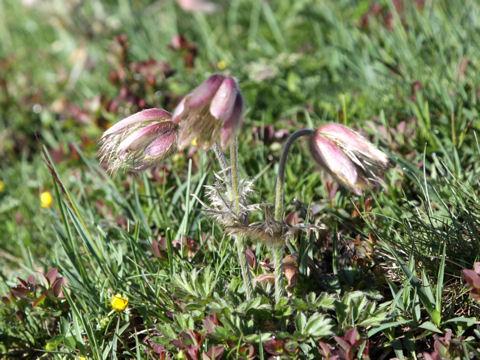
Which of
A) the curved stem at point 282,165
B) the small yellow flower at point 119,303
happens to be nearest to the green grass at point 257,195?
the small yellow flower at point 119,303

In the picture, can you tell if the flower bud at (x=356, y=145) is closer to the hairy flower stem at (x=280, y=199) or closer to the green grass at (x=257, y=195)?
the hairy flower stem at (x=280, y=199)

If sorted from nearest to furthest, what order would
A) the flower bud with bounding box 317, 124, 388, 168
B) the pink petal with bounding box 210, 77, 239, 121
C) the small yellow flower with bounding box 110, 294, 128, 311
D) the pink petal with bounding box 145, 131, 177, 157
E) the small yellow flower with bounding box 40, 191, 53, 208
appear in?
the pink petal with bounding box 210, 77, 239, 121, the flower bud with bounding box 317, 124, 388, 168, the pink petal with bounding box 145, 131, 177, 157, the small yellow flower with bounding box 110, 294, 128, 311, the small yellow flower with bounding box 40, 191, 53, 208

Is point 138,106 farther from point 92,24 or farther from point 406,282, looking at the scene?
point 406,282

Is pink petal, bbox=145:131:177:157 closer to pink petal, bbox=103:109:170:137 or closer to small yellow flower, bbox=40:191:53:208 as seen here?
pink petal, bbox=103:109:170:137

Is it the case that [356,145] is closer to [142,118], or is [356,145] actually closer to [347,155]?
[347,155]

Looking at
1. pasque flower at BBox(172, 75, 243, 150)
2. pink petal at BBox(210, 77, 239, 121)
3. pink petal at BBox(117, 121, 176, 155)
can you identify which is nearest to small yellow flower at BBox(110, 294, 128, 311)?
pink petal at BBox(117, 121, 176, 155)

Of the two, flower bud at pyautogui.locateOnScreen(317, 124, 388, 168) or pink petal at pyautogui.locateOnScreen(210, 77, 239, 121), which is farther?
flower bud at pyautogui.locateOnScreen(317, 124, 388, 168)

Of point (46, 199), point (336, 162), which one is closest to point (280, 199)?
point (336, 162)
